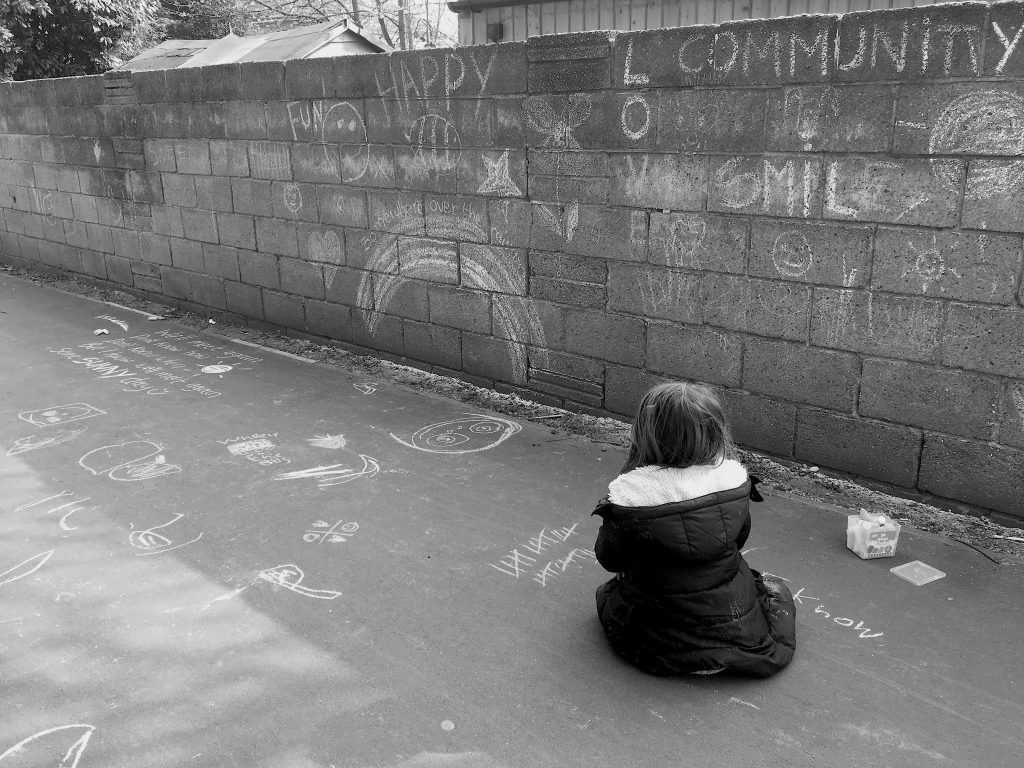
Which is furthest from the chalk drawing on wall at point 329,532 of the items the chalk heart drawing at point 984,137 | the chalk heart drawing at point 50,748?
the chalk heart drawing at point 984,137

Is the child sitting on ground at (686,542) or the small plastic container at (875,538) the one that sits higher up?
the child sitting on ground at (686,542)

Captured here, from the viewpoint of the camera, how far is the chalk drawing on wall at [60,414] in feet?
17.8

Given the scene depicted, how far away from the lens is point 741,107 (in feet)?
13.8

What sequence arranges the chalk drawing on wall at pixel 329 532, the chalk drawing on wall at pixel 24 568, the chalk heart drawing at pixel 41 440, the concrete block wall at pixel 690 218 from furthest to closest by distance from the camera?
1. the chalk heart drawing at pixel 41 440
2. the chalk drawing on wall at pixel 329 532
3. the concrete block wall at pixel 690 218
4. the chalk drawing on wall at pixel 24 568

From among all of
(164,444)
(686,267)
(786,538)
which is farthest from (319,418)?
(786,538)

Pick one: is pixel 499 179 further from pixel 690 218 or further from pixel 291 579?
pixel 291 579

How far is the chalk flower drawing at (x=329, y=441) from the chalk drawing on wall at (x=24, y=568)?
1.61 meters

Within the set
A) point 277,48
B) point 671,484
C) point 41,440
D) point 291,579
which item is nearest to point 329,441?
point 291,579

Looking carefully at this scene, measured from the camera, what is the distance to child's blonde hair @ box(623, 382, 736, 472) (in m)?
2.76

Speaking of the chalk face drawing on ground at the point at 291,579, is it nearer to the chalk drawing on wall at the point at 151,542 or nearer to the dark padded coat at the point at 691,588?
the chalk drawing on wall at the point at 151,542

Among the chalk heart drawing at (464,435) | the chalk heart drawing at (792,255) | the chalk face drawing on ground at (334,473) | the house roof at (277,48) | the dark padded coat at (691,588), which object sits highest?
the house roof at (277,48)

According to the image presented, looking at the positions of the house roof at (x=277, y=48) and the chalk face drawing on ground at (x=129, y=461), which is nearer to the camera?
the chalk face drawing on ground at (x=129, y=461)

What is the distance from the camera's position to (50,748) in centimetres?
261

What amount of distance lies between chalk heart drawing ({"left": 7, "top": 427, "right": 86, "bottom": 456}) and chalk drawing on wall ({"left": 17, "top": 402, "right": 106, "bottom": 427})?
0.20 m
